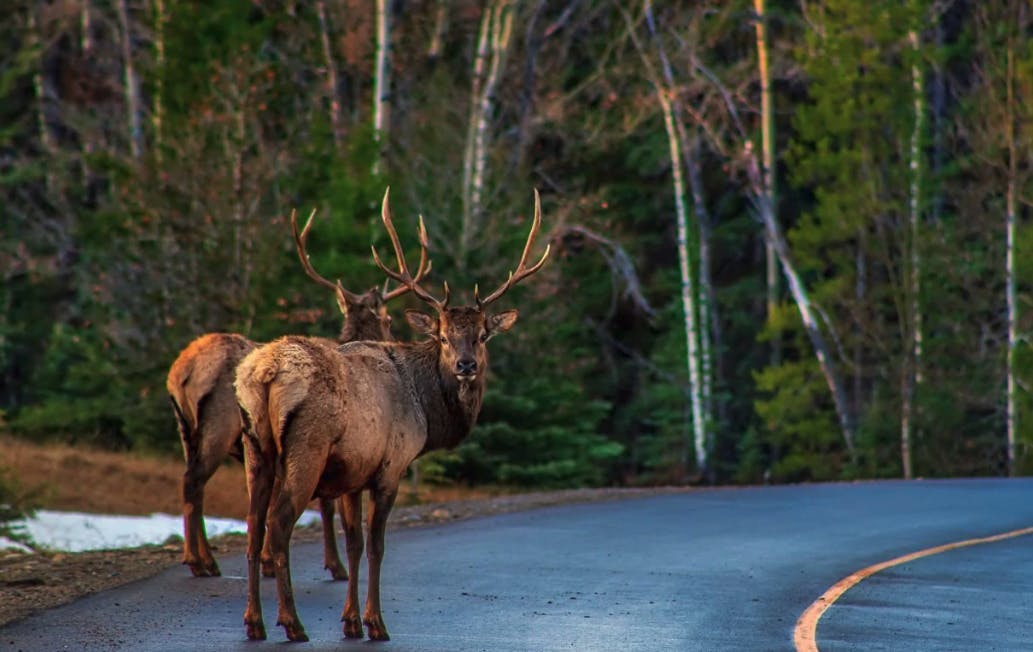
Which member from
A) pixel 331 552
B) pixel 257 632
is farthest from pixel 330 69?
pixel 257 632

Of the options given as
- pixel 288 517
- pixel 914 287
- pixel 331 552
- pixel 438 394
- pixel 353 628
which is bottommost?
pixel 353 628

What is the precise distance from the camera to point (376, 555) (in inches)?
434

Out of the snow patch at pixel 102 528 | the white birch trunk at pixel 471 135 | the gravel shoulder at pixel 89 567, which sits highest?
the white birch trunk at pixel 471 135

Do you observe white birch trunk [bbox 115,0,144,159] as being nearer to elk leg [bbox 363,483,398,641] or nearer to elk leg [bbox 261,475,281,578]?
elk leg [bbox 261,475,281,578]

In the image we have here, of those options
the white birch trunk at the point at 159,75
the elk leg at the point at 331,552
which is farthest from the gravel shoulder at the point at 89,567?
the white birch trunk at the point at 159,75

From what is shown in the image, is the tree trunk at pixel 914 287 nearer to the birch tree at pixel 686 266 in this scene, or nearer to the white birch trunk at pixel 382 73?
the birch tree at pixel 686 266

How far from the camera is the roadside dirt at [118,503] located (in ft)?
43.6

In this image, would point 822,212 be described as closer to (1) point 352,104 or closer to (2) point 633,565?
(1) point 352,104

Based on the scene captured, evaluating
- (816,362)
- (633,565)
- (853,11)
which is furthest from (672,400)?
(633,565)

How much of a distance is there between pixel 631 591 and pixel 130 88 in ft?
103

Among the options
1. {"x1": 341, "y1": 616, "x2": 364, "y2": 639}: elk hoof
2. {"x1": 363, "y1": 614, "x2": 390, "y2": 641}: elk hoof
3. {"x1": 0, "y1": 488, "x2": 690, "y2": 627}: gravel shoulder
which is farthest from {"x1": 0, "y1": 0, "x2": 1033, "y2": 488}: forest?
{"x1": 363, "y1": 614, "x2": 390, "y2": 641}: elk hoof

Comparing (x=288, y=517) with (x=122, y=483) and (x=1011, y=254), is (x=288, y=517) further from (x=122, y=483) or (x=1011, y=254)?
(x=1011, y=254)

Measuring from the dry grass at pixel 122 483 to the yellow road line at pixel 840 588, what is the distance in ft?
28.8

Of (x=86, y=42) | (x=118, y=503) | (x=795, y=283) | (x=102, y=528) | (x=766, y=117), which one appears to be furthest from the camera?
(x=86, y=42)
